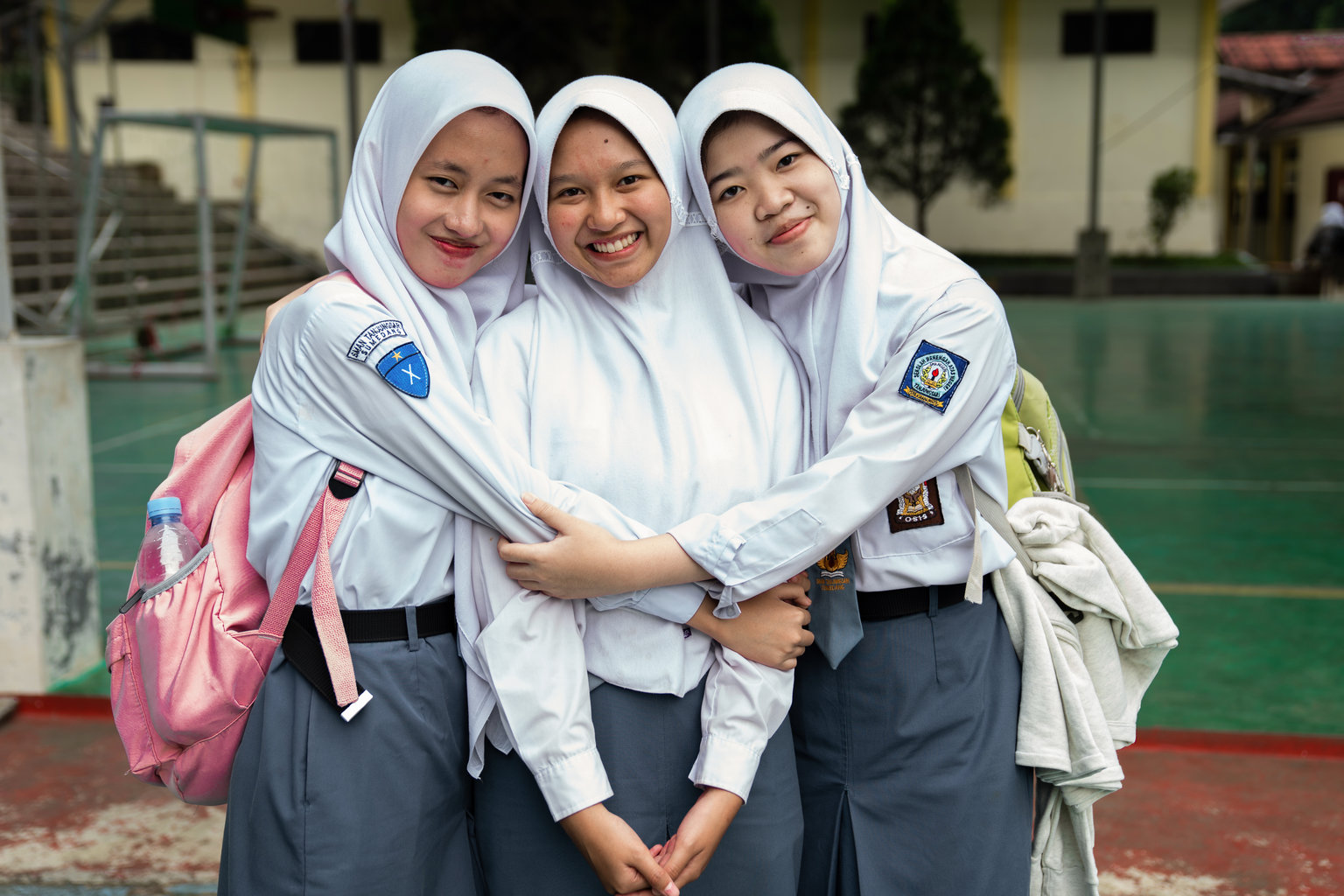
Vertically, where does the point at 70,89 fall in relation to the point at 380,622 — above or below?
above

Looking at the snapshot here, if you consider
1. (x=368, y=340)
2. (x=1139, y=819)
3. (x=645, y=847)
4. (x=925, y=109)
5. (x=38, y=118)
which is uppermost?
(x=925, y=109)

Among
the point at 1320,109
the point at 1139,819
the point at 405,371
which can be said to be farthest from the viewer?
the point at 1320,109

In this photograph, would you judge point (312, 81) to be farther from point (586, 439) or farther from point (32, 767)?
point (586, 439)

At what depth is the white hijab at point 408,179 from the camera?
4.74 feet

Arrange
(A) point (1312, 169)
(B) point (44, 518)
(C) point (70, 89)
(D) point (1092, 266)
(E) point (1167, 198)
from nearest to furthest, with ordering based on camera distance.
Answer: (B) point (44, 518), (C) point (70, 89), (D) point (1092, 266), (E) point (1167, 198), (A) point (1312, 169)

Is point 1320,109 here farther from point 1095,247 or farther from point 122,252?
point 122,252

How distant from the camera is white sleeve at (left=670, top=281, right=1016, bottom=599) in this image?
1418 millimetres

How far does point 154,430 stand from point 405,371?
19.3ft

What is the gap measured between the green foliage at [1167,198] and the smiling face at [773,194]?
58.5 feet

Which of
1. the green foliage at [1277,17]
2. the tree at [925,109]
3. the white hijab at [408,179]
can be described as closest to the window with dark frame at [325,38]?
the tree at [925,109]

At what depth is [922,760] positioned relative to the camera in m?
1.57

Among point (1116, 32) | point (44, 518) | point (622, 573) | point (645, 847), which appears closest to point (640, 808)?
point (645, 847)

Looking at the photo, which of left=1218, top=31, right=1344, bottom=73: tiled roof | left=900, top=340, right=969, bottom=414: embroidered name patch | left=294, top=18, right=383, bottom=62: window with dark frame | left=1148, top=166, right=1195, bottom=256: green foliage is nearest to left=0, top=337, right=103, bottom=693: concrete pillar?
left=900, top=340, right=969, bottom=414: embroidered name patch

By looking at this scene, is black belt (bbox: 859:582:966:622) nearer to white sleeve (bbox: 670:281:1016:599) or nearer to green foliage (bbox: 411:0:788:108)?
white sleeve (bbox: 670:281:1016:599)
